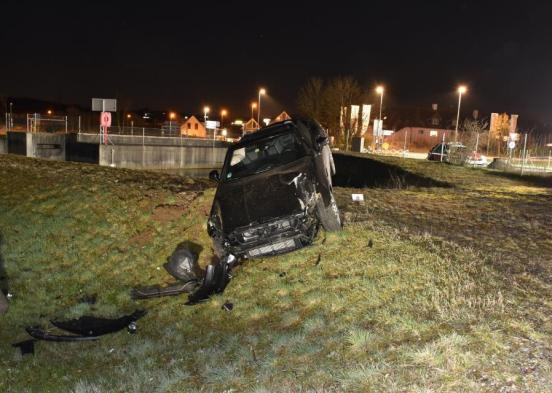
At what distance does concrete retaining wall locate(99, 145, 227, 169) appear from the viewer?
31875 millimetres

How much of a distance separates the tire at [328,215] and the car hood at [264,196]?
1.46ft

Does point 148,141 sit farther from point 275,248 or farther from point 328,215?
point 275,248

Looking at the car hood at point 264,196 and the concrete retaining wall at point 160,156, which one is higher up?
the car hood at point 264,196

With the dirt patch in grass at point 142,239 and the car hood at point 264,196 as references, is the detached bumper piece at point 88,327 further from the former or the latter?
the dirt patch in grass at point 142,239

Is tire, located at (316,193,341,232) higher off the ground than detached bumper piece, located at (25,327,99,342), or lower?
higher

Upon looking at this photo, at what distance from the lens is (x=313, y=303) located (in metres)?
6.24

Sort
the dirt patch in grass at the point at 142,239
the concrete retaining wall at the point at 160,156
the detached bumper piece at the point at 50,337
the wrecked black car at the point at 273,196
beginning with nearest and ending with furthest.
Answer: the detached bumper piece at the point at 50,337 → the wrecked black car at the point at 273,196 → the dirt patch in grass at the point at 142,239 → the concrete retaining wall at the point at 160,156

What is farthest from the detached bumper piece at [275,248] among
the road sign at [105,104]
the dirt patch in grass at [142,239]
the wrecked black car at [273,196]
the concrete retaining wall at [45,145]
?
the concrete retaining wall at [45,145]

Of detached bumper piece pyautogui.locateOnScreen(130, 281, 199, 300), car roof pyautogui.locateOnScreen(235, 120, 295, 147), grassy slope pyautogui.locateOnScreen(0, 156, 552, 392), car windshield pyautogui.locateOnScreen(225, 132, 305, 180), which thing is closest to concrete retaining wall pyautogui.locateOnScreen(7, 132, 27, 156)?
grassy slope pyautogui.locateOnScreen(0, 156, 552, 392)

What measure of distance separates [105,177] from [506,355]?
12506 mm

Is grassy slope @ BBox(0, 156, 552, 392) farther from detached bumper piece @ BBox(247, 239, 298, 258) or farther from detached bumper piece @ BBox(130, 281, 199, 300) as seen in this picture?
detached bumper piece @ BBox(247, 239, 298, 258)

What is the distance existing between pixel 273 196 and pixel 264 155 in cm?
160

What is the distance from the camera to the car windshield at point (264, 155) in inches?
329

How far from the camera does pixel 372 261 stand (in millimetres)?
6953
